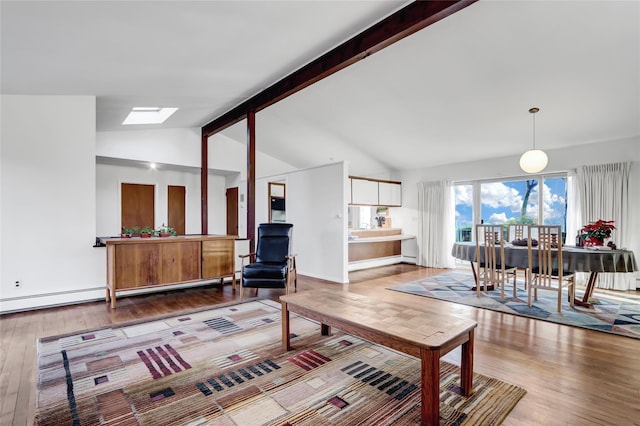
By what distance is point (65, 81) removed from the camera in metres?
3.53

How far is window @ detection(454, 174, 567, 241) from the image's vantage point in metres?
5.68

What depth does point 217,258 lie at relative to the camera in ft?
15.8

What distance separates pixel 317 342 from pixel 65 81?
3.92m

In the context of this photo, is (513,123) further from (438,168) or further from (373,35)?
(373,35)

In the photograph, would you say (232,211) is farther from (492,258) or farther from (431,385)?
(431,385)

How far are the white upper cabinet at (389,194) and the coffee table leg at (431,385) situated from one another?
587 centimetres

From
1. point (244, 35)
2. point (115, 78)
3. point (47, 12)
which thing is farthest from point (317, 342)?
point (115, 78)

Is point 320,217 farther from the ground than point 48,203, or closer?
closer

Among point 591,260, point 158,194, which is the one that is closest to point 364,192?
point 591,260

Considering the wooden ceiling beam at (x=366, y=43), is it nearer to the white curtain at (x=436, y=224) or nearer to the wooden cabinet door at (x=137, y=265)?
the wooden cabinet door at (x=137, y=265)

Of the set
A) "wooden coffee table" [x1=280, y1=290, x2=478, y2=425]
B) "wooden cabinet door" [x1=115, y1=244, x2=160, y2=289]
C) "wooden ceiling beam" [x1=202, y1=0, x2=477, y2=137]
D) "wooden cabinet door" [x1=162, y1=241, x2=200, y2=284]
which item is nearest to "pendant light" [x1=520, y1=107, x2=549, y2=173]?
"wooden ceiling beam" [x1=202, y1=0, x2=477, y2=137]

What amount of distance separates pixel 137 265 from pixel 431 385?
151 inches

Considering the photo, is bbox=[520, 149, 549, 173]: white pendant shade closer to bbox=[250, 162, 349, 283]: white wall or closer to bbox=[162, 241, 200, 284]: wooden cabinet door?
bbox=[250, 162, 349, 283]: white wall

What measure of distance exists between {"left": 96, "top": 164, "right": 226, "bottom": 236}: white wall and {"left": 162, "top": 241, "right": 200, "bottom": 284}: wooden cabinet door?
11.5 feet
